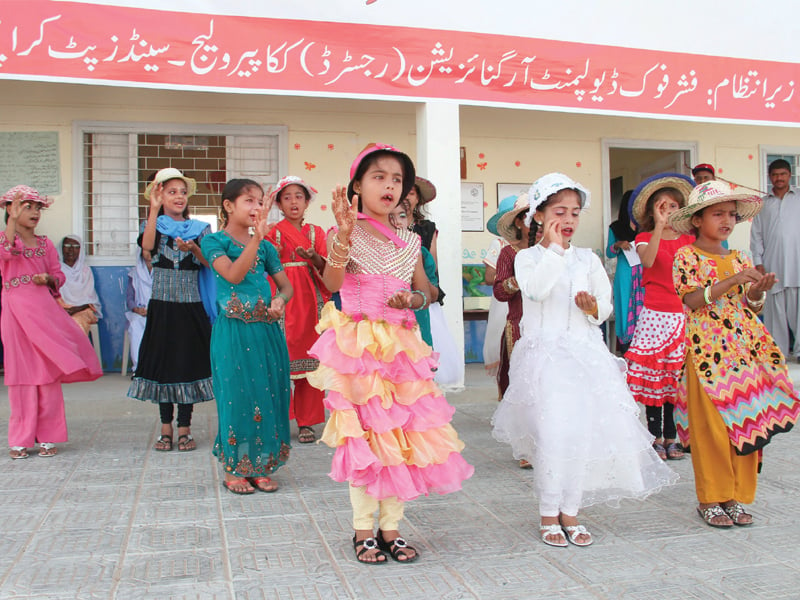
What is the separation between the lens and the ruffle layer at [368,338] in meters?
2.87

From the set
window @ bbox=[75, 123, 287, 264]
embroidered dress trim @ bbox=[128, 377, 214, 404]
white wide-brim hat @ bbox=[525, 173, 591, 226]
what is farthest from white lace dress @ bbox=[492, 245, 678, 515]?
window @ bbox=[75, 123, 287, 264]

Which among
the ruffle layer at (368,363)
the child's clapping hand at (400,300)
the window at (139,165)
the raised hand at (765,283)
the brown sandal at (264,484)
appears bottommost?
the brown sandal at (264,484)

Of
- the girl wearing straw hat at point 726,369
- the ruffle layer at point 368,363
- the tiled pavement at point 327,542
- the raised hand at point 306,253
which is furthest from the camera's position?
the raised hand at point 306,253

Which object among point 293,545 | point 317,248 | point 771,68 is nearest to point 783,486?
point 293,545

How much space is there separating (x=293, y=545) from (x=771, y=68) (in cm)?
723

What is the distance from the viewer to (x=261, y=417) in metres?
3.95

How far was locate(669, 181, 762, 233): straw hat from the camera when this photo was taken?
3.34 m

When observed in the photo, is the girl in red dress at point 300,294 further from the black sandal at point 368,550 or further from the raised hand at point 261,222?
the black sandal at point 368,550

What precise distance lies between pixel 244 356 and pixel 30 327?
1.93 metres

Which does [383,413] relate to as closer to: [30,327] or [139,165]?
[30,327]

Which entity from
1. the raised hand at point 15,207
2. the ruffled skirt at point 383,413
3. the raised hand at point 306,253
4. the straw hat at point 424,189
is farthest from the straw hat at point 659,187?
the raised hand at point 15,207

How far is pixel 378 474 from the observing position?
281cm

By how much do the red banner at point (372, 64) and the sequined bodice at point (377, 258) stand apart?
3498mm

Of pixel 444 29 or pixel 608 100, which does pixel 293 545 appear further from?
pixel 608 100
